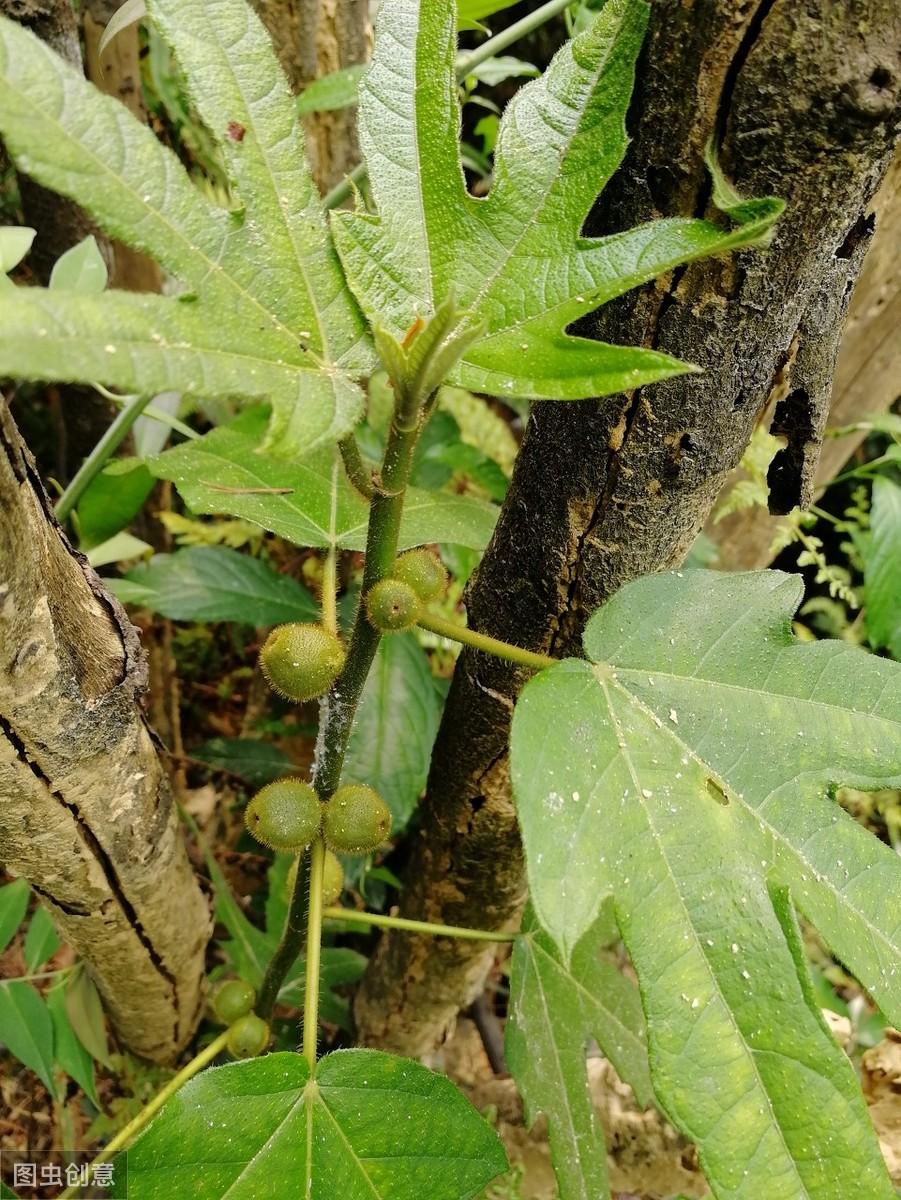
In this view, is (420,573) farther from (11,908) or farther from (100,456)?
(11,908)

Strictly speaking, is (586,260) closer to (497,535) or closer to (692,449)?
(692,449)

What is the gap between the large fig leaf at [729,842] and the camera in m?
0.62

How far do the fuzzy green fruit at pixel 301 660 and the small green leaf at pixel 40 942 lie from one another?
783mm

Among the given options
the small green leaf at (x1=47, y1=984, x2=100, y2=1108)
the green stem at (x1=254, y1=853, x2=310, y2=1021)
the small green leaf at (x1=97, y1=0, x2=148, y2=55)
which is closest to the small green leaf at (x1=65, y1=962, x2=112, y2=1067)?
the small green leaf at (x1=47, y1=984, x2=100, y2=1108)

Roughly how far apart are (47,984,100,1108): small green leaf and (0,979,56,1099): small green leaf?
0.02 metres

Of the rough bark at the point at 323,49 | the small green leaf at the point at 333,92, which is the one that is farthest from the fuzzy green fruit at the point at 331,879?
the rough bark at the point at 323,49

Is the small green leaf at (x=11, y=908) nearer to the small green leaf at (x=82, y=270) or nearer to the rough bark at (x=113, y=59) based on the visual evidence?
the small green leaf at (x=82, y=270)

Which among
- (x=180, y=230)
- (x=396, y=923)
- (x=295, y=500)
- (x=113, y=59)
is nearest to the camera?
(x=180, y=230)

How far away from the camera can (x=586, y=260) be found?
593 mm

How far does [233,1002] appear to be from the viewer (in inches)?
41.2

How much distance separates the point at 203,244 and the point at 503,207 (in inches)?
8.5

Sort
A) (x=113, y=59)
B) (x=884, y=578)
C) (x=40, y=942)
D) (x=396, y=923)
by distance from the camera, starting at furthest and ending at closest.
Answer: (x=884, y=578)
(x=113, y=59)
(x=40, y=942)
(x=396, y=923)

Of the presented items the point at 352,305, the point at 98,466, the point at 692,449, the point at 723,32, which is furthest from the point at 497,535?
the point at 98,466

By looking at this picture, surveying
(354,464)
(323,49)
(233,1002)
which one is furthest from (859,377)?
(233,1002)
